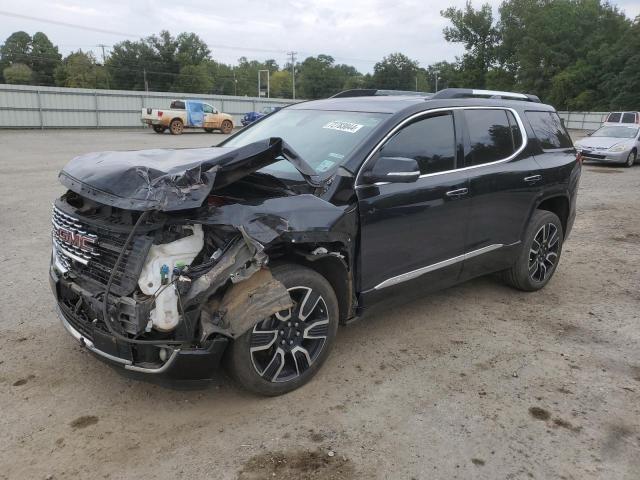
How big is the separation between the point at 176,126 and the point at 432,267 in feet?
89.3

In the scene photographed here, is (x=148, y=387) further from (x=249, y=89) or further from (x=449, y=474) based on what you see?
(x=249, y=89)

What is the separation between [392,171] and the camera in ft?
11.5

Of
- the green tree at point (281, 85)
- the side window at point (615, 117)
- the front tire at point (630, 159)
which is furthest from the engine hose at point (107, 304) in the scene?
the green tree at point (281, 85)

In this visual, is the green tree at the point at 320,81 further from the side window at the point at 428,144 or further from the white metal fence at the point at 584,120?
the side window at the point at 428,144

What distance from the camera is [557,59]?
57719mm

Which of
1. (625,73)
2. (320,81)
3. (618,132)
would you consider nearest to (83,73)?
(320,81)

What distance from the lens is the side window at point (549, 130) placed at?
5230 millimetres

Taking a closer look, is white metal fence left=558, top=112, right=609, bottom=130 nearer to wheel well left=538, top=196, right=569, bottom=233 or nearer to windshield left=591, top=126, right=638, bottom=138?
windshield left=591, top=126, right=638, bottom=138

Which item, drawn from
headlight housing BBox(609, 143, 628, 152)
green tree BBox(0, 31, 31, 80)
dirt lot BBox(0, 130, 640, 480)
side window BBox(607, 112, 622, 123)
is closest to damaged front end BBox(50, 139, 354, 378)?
dirt lot BBox(0, 130, 640, 480)

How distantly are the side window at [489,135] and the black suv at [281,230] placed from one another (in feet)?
0.06

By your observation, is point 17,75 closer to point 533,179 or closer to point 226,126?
point 226,126

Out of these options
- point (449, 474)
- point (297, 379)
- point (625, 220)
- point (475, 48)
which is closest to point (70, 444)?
point (297, 379)

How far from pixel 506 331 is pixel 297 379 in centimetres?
207

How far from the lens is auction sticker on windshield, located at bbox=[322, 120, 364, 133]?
155 inches
